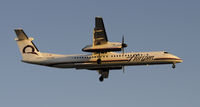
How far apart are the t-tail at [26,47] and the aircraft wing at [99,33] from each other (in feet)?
26.8

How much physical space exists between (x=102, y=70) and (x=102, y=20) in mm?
8967

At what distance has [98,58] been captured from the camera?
45656 mm

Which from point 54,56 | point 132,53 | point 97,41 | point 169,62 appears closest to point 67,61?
point 54,56

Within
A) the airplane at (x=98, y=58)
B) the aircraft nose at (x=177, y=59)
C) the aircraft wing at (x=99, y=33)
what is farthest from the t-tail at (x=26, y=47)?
the aircraft nose at (x=177, y=59)

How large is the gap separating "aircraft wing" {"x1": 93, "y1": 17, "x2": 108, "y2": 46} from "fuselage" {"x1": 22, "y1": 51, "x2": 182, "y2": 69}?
238cm

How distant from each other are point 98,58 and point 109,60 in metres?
1.37

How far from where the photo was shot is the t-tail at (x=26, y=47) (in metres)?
46.7

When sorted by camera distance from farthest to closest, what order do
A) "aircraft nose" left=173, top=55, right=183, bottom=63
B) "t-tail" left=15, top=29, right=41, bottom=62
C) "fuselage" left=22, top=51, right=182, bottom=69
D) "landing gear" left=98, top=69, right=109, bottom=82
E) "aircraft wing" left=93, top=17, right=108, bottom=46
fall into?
"landing gear" left=98, top=69, right=109, bottom=82 → "t-tail" left=15, top=29, right=41, bottom=62 → "aircraft nose" left=173, top=55, right=183, bottom=63 → "fuselage" left=22, top=51, right=182, bottom=69 → "aircraft wing" left=93, top=17, right=108, bottom=46

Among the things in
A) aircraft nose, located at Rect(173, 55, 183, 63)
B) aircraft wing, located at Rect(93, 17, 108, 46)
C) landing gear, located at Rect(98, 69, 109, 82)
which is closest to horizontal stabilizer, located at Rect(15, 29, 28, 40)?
aircraft wing, located at Rect(93, 17, 108, 46)

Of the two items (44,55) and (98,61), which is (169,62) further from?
(44,55)

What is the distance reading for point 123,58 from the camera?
4556 centimetres

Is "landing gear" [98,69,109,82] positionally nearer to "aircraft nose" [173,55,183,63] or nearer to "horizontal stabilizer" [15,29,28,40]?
"aircraft nose" [173,55,183,63]

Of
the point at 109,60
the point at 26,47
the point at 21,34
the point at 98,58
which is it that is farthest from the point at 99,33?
the point at 21,34

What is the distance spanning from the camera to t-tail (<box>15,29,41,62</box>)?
46719 mm
